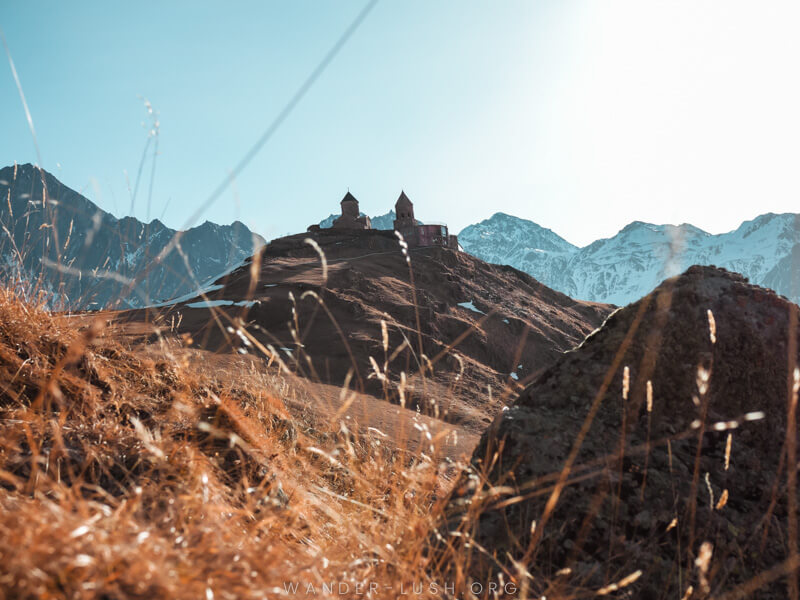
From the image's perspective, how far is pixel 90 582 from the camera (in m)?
0.95

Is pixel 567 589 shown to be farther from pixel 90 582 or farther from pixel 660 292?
pixel 660 292

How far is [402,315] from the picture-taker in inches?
1270

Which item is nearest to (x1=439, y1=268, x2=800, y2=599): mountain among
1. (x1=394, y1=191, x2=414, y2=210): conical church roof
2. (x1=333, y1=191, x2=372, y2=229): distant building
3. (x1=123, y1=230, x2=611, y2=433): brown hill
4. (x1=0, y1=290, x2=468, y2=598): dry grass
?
(x1=0, y1=290, x2=468, y2=598): dry grass

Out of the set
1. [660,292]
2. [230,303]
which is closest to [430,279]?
[230,303]

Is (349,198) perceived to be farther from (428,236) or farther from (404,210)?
(428,236)

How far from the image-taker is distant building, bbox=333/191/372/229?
2405 inches

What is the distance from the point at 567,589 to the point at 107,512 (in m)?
1.65

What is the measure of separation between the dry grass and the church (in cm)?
4913

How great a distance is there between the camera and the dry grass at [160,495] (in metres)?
0.98

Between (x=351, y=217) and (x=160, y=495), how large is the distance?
62759 millimetres

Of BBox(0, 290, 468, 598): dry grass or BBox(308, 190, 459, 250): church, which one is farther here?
BBox(308, 190, 459, 250): church

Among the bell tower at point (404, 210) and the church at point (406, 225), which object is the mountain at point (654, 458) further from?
the bell tower at point (404, 210)

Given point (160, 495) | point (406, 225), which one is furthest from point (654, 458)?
point (406, 225)

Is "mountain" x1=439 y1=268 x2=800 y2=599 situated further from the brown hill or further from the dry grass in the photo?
the brown hill
